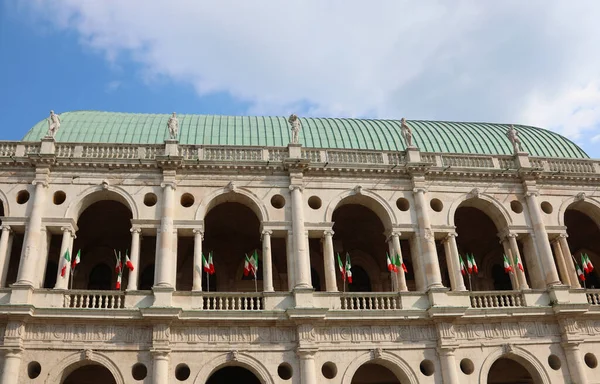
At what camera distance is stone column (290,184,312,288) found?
78.5 feet

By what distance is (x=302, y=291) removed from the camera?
2341cm

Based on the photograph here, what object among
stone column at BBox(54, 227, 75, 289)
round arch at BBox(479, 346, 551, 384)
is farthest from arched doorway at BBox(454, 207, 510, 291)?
stone column at BBox(54, 227, 75, 289)

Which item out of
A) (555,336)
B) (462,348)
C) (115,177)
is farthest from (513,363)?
(115,177)

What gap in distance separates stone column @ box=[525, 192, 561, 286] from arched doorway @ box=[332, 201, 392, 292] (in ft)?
23.3

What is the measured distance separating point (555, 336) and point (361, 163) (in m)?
11.8

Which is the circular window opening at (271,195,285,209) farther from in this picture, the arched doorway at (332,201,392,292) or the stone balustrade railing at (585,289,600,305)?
the stone balustrade railing at (585,289,600,305)

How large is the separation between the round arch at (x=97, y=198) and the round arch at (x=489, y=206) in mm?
15198

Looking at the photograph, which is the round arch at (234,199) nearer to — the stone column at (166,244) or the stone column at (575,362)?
the stone column at (166,244)

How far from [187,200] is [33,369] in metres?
9.38

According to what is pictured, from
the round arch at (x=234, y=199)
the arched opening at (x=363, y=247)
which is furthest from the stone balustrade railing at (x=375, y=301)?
the round arch at (x=234, y=199)

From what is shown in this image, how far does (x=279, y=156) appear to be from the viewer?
27031mm

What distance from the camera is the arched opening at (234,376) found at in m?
26.8

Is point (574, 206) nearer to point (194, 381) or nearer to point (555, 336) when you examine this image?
point (555, 336)

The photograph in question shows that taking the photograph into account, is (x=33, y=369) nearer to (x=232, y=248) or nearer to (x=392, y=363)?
(x=232, y=248)
